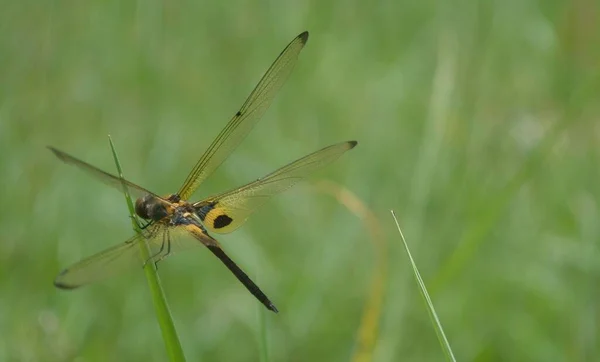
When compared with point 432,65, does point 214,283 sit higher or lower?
lower

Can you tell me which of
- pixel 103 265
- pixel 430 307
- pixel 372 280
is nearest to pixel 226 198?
pixel 103 265

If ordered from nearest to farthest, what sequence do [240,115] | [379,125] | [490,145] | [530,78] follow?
[240,115] < [490,145] < [379,125] < [530,78]

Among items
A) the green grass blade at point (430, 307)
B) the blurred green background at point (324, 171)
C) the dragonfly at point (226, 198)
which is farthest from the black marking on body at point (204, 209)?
the green grass blade at point (430, 307)

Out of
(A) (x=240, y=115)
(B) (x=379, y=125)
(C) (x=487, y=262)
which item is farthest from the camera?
(B) (x=379, y=125)

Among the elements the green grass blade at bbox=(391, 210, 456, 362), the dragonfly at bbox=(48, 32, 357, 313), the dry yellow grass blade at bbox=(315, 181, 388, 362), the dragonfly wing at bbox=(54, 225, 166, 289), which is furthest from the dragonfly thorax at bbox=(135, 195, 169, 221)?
the green grass blade at bbox=(391, 210, 456, 362)

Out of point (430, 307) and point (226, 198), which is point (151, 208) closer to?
point (226, 198)

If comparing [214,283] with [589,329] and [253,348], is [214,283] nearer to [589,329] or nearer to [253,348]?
[253,348]

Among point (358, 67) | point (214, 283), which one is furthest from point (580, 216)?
point (358, 67)
